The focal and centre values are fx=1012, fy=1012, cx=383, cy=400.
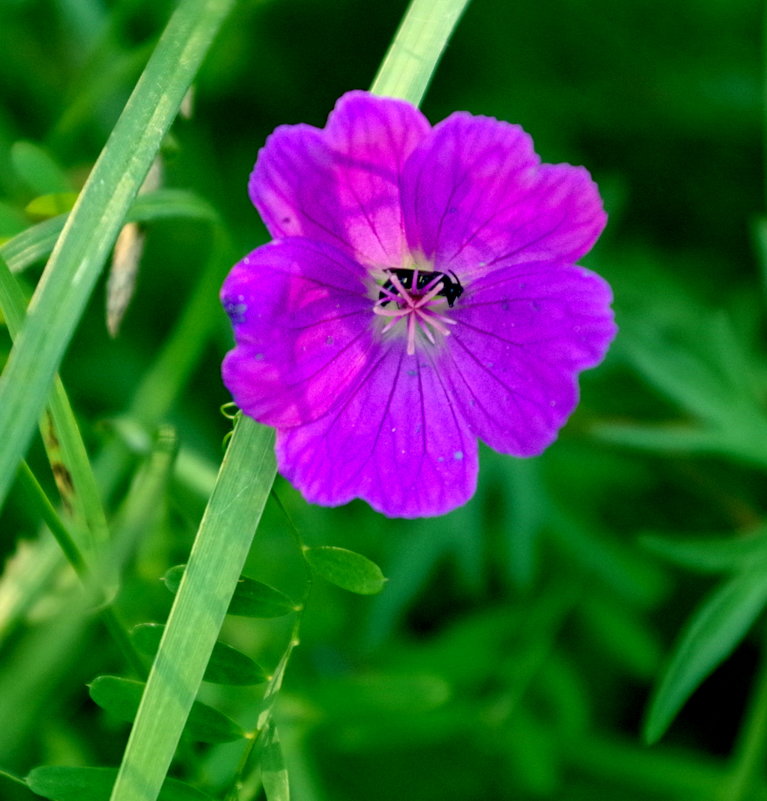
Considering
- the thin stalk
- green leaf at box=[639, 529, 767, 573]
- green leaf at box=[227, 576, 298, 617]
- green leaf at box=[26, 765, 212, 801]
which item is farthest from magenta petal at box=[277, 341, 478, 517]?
green leaf at box=[639, 529, 767, 573]

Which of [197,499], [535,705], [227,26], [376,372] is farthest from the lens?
[535,705]

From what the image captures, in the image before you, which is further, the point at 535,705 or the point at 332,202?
the point at 535,705

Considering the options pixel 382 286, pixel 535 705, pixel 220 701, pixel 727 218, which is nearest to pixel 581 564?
pixel 535 705

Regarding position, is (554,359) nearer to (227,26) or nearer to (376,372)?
(376,372)

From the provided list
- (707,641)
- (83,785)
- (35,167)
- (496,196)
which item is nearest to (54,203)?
(35,167)

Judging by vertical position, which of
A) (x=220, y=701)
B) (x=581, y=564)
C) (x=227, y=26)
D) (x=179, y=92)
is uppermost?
(x=227, y=26)

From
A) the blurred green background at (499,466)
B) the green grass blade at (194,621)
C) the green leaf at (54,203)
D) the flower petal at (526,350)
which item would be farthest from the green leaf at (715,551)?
the green leaf at (54,203)

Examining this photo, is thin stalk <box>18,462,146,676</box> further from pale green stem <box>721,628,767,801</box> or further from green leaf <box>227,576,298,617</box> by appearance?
pale green stem <box>721,628,767,801</box>
